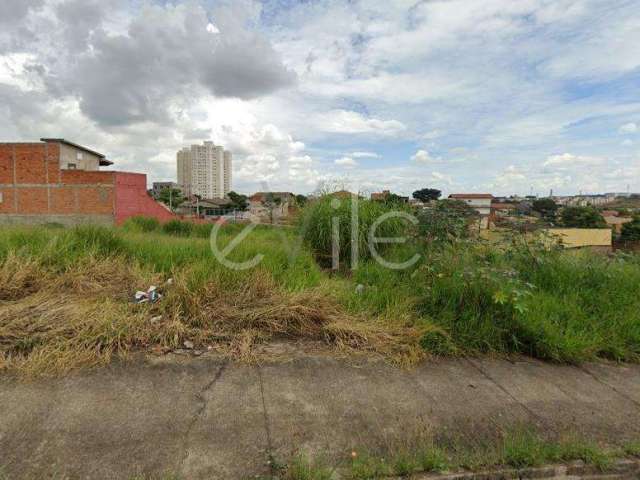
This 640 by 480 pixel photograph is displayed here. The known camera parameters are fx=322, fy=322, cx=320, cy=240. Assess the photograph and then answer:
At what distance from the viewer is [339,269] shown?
419 centimetres

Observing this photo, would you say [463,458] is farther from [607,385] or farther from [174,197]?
[174,197]

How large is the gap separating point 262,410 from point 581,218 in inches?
182

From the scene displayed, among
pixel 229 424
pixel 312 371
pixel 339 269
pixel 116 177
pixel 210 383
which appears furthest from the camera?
pixel 116 177

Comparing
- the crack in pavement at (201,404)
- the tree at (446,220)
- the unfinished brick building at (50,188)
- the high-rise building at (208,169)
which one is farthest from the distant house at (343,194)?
the high-rise building at (208,169)

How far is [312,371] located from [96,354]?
1.53 m

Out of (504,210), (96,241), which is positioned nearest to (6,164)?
(96,241)

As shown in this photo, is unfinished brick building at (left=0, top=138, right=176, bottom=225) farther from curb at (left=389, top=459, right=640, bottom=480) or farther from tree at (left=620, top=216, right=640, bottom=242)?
curb at (left=389, top=459, right=640, bottom=480)

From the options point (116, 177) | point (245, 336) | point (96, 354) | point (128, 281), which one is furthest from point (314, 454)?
point (116, 177)

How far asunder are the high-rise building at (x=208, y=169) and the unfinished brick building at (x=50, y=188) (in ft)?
34.5

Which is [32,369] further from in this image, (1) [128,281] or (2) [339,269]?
(2) [339,269]

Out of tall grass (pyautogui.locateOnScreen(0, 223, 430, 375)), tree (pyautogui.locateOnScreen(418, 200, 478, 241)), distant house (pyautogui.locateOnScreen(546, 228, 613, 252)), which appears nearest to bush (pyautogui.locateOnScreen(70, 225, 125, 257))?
tall grass (pyautogui.locateOnScreen(0, 223, 430, 375))

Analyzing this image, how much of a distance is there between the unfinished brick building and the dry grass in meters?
19.3

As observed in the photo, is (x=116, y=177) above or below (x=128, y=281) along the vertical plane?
A: above

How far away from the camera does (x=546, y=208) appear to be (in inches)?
162
